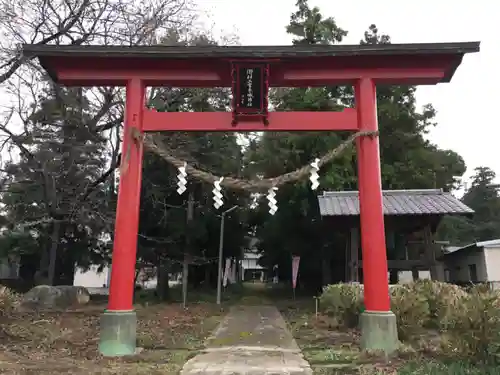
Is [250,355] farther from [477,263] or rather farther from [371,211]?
[477,263]

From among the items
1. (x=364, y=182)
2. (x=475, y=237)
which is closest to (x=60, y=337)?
(x=364, y=182)

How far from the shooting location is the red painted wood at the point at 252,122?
887cm

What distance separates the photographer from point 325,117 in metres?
8.91

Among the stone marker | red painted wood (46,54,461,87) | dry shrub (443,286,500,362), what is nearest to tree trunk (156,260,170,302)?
the stone marker

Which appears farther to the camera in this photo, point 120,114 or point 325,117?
point 120,114

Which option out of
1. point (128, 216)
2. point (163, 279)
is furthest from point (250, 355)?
point (163, 279)

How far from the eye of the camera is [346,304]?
11.3 meters

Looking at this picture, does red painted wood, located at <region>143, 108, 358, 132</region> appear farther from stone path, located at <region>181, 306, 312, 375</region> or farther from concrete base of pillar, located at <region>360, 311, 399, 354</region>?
stone path, located at <region>181, 306, 312, 375</region>

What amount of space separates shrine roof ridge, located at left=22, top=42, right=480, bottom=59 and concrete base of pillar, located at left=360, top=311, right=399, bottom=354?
5.01 m

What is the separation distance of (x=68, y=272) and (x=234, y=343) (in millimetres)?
21493

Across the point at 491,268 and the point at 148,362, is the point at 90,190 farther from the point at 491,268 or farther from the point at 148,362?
the point at 491,268

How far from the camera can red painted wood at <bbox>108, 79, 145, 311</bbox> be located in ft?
27.3

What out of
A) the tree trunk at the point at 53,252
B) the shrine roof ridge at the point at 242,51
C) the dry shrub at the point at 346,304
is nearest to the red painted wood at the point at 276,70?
the shrine roof ridge at the point at 242,51

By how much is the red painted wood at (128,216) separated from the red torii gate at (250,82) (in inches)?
0.7
